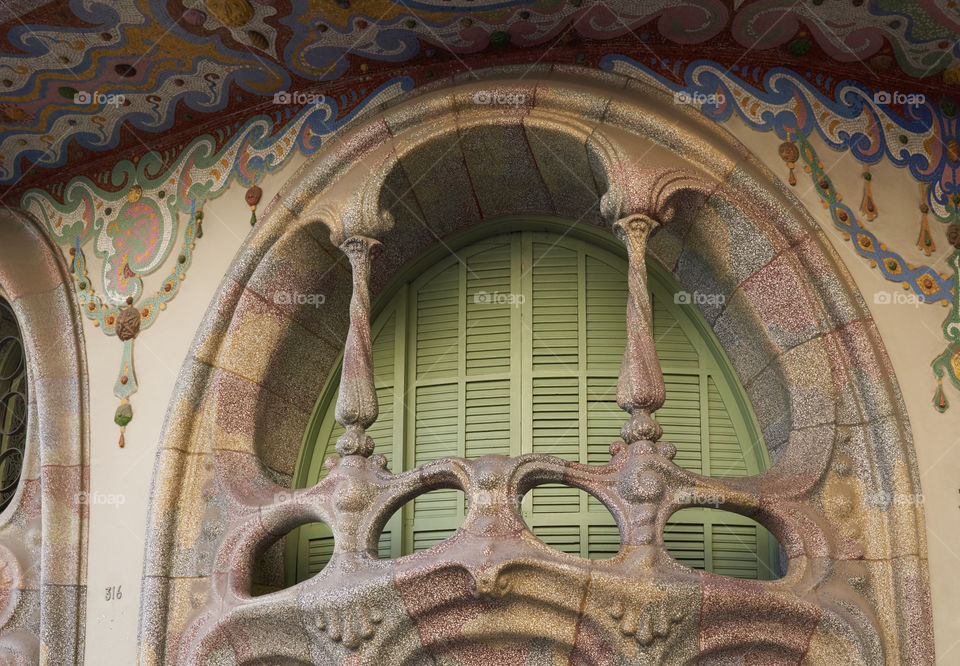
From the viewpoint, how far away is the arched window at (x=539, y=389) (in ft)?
16.3

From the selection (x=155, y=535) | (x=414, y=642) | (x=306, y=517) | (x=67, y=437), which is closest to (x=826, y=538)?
(x=414, y=642)

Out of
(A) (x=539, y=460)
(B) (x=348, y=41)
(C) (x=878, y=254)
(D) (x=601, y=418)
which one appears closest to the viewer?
(A) (x=539, y=460)

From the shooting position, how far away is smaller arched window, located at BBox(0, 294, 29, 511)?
5.70 m

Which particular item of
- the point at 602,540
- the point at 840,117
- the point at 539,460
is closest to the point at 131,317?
the point at 539,460

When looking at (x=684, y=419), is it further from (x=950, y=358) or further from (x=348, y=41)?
(x=348, y=41)

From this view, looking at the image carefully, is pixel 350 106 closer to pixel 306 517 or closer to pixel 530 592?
pixel 306 517

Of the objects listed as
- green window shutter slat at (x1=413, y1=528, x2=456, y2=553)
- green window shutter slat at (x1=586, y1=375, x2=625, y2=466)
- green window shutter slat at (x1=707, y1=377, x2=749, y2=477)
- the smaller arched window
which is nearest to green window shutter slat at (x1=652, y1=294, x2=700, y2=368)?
green window shutter slat at (x1=707, y1=377, x2=749, y2=477)

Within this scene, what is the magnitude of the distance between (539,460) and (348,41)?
6.41 ft

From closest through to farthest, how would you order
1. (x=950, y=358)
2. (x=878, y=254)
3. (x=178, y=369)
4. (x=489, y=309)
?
1. (x=950, y=358)
2. (x=878, y=254)
3. (x=178, y=369)
4. (x=489, y=309)

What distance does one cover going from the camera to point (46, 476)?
523 cm

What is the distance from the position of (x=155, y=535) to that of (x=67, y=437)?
773 mm

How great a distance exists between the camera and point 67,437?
209 inches
